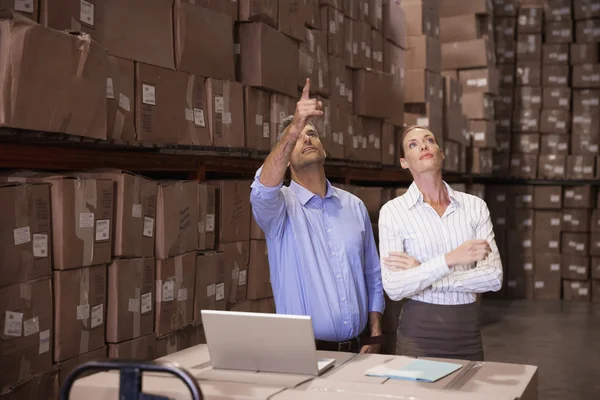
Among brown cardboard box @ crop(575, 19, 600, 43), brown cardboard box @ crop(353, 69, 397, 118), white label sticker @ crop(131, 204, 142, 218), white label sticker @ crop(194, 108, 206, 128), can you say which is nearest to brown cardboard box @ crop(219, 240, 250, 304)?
white label sticker @ crop(194, 108, 206, 128)

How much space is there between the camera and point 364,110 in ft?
21.4

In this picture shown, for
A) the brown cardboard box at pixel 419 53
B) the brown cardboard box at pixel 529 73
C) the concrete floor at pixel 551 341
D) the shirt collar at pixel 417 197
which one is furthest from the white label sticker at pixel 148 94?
the brown cardboard box at pixel 529 73

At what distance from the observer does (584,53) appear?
35.7 feet

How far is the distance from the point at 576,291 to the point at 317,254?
8502mm

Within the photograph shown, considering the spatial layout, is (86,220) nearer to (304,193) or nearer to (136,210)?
(136,210)

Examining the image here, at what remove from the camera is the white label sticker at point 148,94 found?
12.4 ft

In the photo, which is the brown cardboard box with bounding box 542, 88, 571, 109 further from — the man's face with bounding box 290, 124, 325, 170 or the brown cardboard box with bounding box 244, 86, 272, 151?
the man's face with bounding box 290, 124, 325, 170

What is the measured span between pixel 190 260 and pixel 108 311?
720 millimetres

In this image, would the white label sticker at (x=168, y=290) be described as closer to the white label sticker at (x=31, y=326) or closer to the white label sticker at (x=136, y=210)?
the white label sticker at (x=136, y=210)

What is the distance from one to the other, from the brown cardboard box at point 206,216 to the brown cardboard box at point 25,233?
1246 millimetres

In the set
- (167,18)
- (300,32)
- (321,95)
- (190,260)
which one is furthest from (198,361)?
(321,95)

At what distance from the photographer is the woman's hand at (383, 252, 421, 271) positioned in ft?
9.89

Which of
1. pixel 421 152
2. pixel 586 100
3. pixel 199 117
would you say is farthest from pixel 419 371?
pixel 586 100

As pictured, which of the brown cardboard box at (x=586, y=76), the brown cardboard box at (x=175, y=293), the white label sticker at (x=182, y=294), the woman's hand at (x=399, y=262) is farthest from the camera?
the brown cardboard box at (x=586, y=76)
